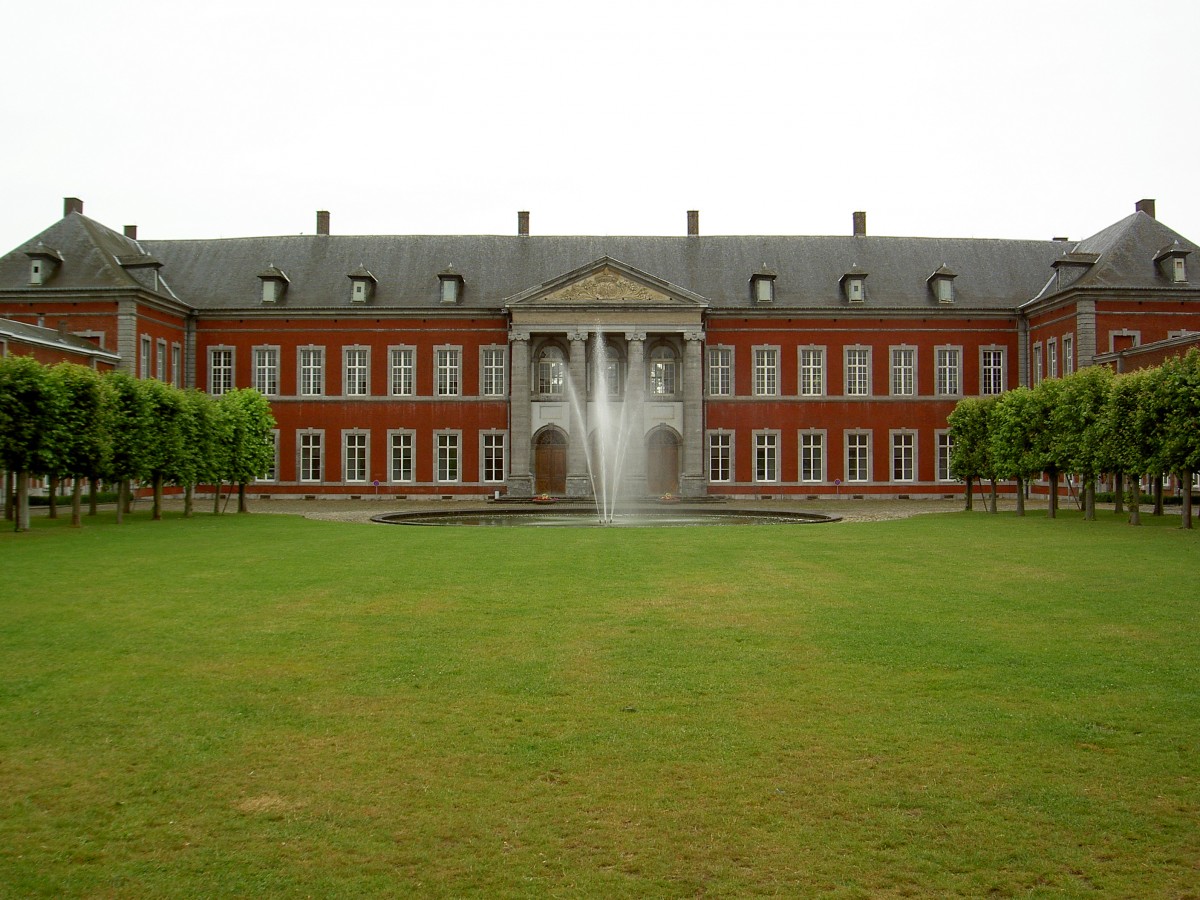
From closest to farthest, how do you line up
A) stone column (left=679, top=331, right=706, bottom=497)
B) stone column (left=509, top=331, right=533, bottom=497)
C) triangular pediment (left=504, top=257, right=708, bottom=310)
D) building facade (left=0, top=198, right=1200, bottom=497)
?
triangular pediment (left=504, top=257, right=708, bottom=310), stone column (left=679, top=331, right=706, bottom=497), stone column (left=509, top=331, right=533, bottom=497), building facade (left=0, top=198, right=1200, bottom=497)

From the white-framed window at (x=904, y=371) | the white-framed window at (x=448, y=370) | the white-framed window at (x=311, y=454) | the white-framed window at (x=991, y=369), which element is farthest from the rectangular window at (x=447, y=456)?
the white-framed window at (x=991, y=369)

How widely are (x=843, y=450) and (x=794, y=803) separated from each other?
1607 inches

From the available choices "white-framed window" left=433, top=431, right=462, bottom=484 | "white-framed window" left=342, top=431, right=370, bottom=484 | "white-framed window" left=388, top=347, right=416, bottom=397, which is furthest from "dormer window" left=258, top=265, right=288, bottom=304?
"white-framed window" left=433, top=431, right=462, bottom=484

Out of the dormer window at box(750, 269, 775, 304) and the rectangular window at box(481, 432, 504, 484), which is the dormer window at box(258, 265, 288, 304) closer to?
the rectangular window at box(481, 432, 504, 484)

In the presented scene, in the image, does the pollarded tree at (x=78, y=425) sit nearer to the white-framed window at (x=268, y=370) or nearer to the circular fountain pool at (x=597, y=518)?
the circular fountain pool at (x=597, y=518)

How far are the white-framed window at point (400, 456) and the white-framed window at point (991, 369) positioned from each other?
26.0 m

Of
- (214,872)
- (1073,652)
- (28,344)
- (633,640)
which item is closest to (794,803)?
(214,872)

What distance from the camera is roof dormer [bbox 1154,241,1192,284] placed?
1528 inches

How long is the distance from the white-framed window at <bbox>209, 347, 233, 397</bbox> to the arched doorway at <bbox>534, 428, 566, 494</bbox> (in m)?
14.4

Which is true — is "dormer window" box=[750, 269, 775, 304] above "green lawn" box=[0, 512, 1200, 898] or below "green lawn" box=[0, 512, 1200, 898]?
above

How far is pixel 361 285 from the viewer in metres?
44.5

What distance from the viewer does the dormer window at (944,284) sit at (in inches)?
1742

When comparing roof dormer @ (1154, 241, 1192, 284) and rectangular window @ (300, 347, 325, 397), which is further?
rectangular window @ (300, 347, 325, 397)

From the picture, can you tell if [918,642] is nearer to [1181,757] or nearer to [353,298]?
[1181,757]
